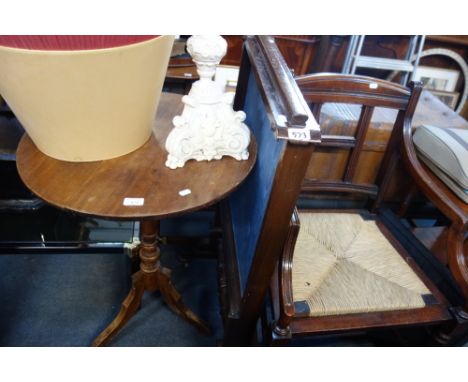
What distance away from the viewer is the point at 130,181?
0.77 m

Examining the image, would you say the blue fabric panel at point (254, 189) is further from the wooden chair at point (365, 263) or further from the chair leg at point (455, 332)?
A: the chair leg at point (455, 332)

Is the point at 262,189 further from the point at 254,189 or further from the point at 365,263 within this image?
the point at 365,263

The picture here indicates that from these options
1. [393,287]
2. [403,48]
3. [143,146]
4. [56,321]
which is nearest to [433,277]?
[393,287]

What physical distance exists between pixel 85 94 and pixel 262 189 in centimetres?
44

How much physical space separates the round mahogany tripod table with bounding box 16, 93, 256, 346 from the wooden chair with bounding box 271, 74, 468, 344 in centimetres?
22

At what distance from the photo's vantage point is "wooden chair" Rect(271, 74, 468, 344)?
0.95 metres

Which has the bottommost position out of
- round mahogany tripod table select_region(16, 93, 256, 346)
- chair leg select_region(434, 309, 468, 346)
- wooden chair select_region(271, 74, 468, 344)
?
chair leg select_region(434, 309, 468, 346)

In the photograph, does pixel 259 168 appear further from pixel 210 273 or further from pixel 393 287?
pixel 210 273

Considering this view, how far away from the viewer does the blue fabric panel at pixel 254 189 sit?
0.79m

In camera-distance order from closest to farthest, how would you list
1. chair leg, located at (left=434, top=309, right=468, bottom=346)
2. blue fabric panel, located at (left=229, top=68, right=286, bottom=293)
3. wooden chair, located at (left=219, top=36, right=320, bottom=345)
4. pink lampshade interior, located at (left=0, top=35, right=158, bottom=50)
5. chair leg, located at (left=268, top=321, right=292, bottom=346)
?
pink lampshade interior, located at (left=0, top=35, right=158, bottom=50) < wooden chair, located at (left=219, top=36, right=320, bottom=345) < blue fabric panel, located at (left=229, top=68, right=286, bottom=293) < chair leg, located at (left=268, top=321, right=292, bottom=346) < chair leg, located at (left=434, top=309, right=468, bottom=346)

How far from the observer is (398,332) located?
1268 millimetres

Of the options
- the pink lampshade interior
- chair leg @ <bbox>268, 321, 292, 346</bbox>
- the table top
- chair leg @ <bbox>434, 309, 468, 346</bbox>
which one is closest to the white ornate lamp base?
the table top

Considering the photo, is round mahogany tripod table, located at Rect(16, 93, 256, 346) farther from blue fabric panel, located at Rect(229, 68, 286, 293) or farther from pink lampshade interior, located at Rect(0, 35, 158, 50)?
pink lampshade interior, located at Rect(0, 35, 158, 50)

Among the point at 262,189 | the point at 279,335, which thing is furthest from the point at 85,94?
the point at 279,335
